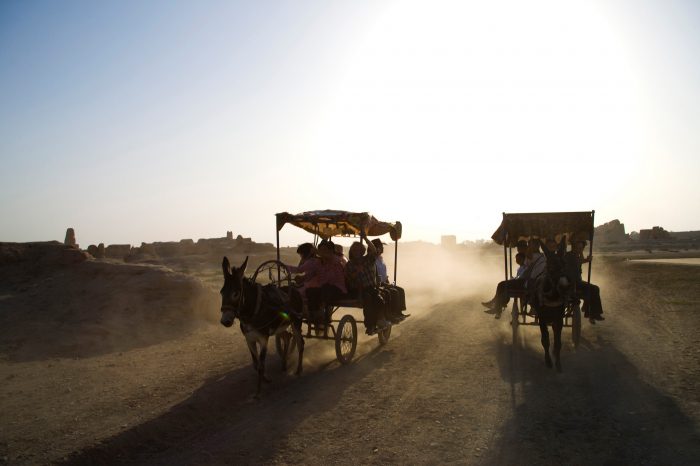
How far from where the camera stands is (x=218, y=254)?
54219 mm

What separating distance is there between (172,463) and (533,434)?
15.3 ft

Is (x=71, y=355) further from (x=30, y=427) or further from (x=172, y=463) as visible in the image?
(x=172, y=463)

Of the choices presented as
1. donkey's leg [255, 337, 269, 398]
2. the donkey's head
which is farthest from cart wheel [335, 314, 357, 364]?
the donkey's head

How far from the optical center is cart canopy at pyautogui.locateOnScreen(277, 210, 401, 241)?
11.9m

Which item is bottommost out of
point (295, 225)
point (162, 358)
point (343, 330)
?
point (162, 358)

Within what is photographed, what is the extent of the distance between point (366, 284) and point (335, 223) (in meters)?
2.32

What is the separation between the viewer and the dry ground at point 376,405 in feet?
21.0

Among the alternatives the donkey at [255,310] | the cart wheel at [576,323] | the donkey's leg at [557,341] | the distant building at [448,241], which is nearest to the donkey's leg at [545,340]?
the donkey's leg at [557,341]

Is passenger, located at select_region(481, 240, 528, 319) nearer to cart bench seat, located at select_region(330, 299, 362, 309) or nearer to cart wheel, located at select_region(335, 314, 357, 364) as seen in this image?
cart bench seat, located at select_region(330, 299, 362, 309)

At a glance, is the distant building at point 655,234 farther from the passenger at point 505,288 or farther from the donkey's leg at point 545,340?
the donkey's leg at point 545,340

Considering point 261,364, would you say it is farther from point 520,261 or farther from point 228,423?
point 520,261

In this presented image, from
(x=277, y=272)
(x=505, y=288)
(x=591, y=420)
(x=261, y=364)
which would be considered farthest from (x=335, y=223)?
(x=591, y=420)

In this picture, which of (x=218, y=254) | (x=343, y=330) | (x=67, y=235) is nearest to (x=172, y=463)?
(x=343, y=330)

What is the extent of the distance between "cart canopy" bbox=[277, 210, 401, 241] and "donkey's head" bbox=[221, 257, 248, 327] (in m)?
3.41
